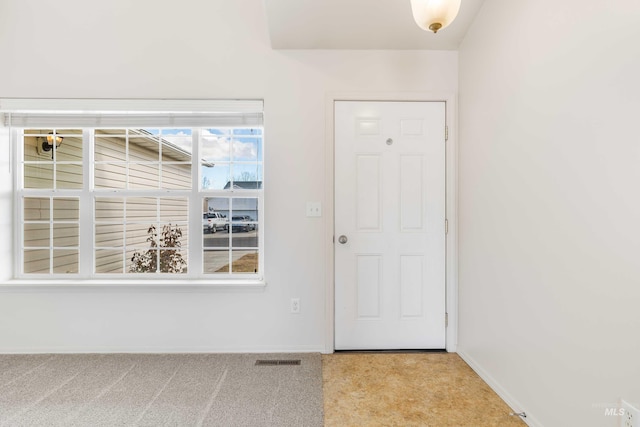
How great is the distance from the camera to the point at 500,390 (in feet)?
6.24

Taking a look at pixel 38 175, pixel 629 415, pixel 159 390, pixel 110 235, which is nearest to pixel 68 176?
pixel 38 175

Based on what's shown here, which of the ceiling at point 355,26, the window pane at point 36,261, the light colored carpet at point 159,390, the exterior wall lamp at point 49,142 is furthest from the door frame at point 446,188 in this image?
the window pane at point 36,261

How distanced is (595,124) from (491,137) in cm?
75

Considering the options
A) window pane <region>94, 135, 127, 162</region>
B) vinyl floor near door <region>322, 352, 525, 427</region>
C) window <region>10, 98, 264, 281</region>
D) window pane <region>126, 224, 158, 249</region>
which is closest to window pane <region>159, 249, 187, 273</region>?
window <region>10, 98, 264, 281</region>

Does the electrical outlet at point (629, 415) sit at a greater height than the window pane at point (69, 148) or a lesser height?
lesser

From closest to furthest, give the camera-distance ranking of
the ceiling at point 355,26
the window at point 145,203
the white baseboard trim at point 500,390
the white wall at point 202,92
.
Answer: the white baseboard trim at point 500,390
the ceiling at point 355,26
the white wall at point 202,92
the window at point 145,203

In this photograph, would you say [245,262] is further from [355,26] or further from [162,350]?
[355,26]

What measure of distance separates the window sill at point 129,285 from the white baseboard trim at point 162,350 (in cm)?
47

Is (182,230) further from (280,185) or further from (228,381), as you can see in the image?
(228,381)

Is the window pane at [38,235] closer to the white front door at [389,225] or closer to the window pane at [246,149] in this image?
the window pane at [246,149]

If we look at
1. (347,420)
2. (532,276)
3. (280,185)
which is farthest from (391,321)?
(280,185)

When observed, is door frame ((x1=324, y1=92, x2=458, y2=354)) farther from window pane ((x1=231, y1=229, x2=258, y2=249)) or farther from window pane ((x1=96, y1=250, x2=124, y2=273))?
window pane ((x1=96, y1=250, x2=124, y2=273))

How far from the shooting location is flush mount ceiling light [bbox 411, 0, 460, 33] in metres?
1.44

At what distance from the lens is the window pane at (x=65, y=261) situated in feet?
8.41
